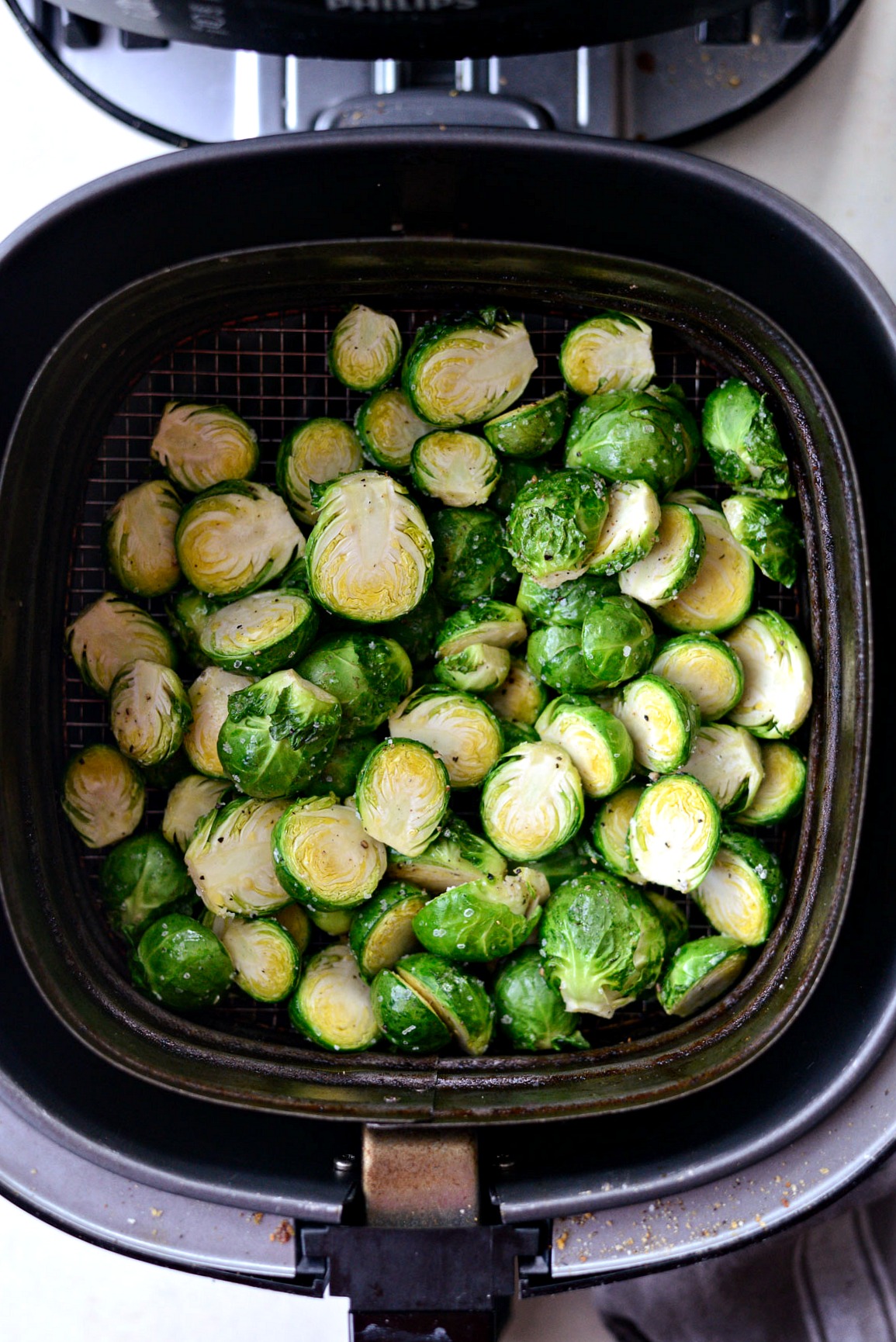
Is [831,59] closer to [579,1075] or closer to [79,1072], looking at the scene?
[579,1075]

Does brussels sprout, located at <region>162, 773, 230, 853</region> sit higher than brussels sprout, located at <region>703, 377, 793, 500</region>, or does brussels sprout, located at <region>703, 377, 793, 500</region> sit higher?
brussels sprout, located at <region>703, 377, 793, 500</region>

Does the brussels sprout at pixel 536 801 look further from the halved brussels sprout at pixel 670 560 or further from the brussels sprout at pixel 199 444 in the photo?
the brussels sprout at pixel 199 444

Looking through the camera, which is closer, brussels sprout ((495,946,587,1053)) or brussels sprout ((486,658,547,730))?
brussels sprout ((495,946,587,1053))

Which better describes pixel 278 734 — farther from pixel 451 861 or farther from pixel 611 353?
pixel 611 353

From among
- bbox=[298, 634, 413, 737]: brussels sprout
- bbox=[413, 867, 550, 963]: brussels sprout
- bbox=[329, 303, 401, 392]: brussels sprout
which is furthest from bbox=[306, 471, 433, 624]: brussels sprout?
bbox=[413, 867, 550, 963]: brussels sprout

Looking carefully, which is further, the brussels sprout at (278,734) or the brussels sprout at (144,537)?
the brussels sprout at (144,537)

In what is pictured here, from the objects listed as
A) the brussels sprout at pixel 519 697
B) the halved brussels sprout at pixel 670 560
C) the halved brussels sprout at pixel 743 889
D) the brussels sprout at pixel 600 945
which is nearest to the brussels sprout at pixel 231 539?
the brussels sprout at pixel 519 697

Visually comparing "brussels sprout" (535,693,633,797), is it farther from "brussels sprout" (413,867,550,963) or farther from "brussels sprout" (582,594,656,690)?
"brussels sprout" (413,867,550,963)
